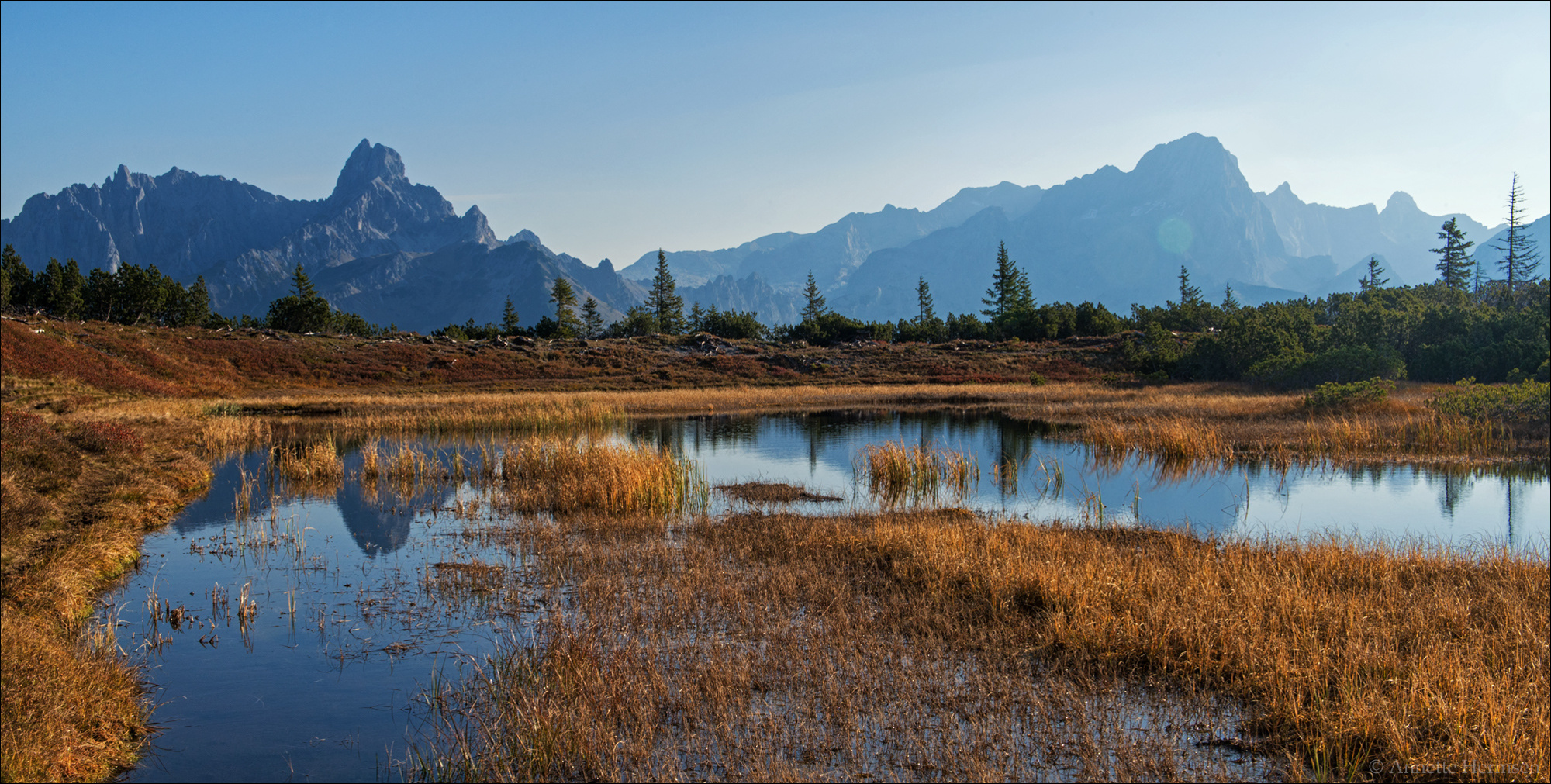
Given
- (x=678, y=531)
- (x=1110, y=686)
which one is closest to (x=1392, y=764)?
(x=1110, y=686)

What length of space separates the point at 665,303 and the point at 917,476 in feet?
389

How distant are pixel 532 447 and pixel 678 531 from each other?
10121 millimetres

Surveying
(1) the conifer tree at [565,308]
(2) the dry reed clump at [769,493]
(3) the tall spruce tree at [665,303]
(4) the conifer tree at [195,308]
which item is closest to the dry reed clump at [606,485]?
(2) the dry reed clump at [769,493]

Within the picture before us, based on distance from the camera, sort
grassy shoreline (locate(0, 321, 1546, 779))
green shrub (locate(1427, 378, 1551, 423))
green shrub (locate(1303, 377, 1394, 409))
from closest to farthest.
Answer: grassy shoreline (locate(0, 321, 1546, 779)) < green shrub (locate(1427, 378, 1551, 423)) < green shrub (locate(1303, 377, 1394, 409))

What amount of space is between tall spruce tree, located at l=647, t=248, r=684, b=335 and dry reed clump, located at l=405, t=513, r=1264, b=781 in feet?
390

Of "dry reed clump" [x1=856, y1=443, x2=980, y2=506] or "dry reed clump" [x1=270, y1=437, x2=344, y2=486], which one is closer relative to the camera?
"dry reed clump" [x1=856, y1=443, x2=980, y2=506]

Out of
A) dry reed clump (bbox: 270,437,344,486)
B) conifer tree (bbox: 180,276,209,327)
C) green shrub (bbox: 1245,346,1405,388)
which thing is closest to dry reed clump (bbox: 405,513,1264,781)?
dry reed clump (bbox: 270,437,344,486)

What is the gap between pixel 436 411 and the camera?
43.9m

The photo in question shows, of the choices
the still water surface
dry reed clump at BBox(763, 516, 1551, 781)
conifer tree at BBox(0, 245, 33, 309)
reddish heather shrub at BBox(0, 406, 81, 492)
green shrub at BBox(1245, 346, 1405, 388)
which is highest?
conifer tree at BBox(0, 245, 33, 309)

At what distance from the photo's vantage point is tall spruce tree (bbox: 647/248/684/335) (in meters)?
134

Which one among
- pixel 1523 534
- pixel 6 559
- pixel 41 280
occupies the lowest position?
pixel 1523 534

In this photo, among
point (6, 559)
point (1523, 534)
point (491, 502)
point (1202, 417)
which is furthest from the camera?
point (1202, 417)

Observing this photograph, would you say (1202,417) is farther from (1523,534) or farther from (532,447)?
(532,447)

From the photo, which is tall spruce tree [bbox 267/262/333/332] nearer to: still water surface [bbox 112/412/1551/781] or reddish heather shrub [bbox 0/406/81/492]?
still water surface [bbox 112/412/1551/781]
